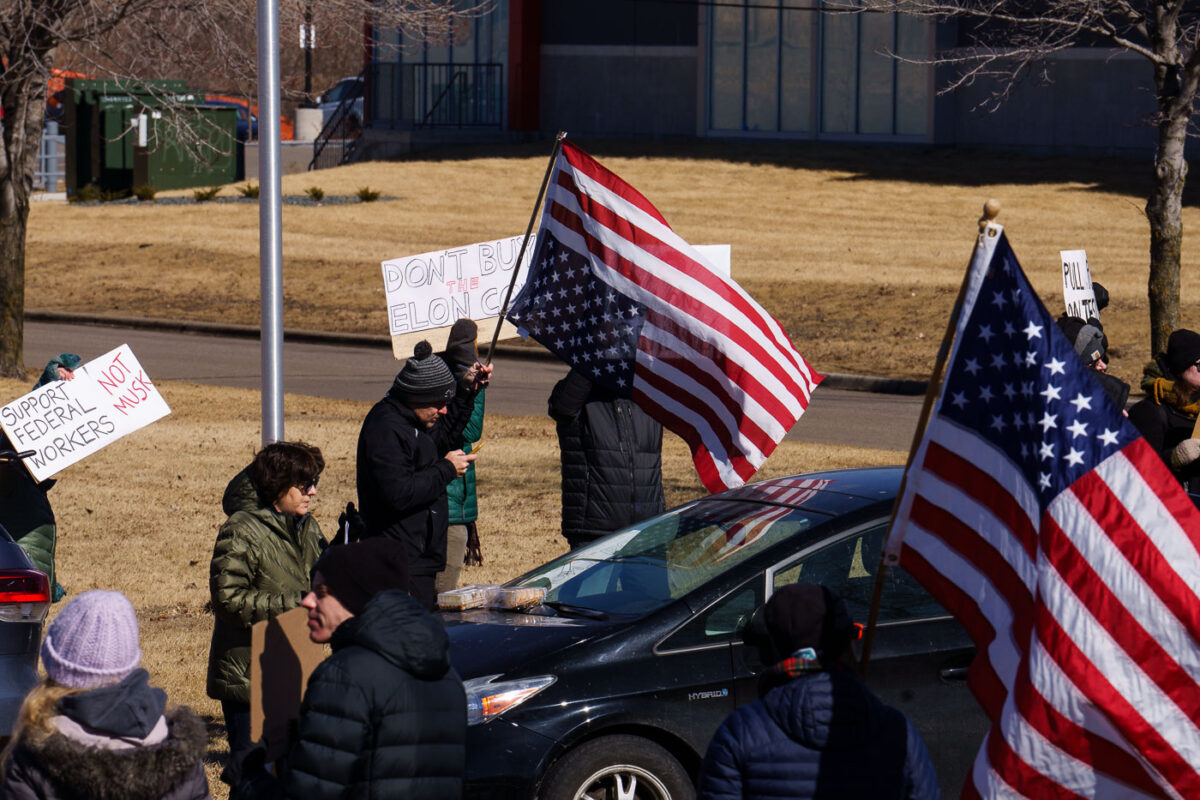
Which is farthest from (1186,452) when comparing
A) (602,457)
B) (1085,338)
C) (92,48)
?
(92,48)

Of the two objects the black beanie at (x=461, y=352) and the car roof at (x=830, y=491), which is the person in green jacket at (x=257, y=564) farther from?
the black beanie at (x=461, y=352)

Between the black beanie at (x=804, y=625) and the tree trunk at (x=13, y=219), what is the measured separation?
16812mm

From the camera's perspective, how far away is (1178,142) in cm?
1608

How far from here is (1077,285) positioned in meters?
11.1

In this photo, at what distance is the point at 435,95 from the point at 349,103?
2.63 metres

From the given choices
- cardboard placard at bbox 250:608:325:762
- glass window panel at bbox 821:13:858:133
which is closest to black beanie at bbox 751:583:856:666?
cardboard placard at bbox 250:608:325:762

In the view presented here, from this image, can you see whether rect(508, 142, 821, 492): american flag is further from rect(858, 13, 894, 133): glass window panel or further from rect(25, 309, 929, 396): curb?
rect(858, 13, 894, 133): glass window panel

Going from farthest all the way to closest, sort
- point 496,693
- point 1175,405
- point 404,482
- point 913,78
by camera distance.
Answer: point 913,78 → point 1175,405 → point 404,482 → point 496,693

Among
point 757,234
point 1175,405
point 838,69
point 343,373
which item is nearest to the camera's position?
point 1175,405

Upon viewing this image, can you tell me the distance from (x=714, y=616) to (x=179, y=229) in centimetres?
3014

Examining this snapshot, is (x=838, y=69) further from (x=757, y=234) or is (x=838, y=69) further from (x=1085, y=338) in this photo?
(x=1085, y=338)

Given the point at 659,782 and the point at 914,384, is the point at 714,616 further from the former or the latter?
the point at 914,384

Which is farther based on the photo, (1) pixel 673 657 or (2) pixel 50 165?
(2) pixel 50 165

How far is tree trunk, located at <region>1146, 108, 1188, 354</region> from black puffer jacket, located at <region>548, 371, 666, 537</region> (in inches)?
359
